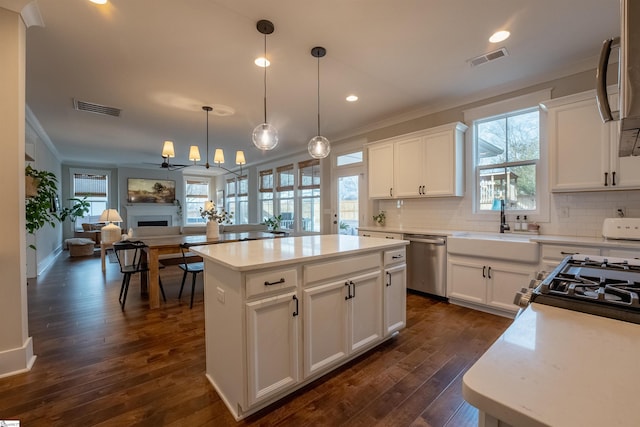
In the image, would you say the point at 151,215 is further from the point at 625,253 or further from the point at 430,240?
the point at 625,253

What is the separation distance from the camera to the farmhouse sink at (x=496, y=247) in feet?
9.45

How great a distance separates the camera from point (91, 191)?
30.6 feet

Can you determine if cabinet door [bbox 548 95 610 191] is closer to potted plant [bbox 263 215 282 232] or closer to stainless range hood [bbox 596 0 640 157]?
stainless range hood [bbox 596 0 640 157]

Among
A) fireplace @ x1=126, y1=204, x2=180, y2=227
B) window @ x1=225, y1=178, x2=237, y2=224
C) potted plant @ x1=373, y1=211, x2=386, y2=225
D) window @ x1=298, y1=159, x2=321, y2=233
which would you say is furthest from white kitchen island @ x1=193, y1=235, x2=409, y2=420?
fireplace @ x1=126, y1=204, x2=180, y2=227

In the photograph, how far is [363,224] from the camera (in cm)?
532

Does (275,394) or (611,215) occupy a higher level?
(611,215)

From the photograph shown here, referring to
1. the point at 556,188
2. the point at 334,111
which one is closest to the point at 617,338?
the point at 556,188

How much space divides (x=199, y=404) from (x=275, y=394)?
0.50m

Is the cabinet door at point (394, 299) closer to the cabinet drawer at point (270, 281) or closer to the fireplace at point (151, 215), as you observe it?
the cabinet drawer at point (270, 281)

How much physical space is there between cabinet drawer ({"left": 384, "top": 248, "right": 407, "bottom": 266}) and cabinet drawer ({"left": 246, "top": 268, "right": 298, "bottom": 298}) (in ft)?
3.16

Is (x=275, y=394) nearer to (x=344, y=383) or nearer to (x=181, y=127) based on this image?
(x=344, y=383)

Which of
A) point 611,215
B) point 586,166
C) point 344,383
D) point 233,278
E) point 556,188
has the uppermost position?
point 586,166

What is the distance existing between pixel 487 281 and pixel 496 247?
41cm

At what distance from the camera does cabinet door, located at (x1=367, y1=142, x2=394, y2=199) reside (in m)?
4.56
